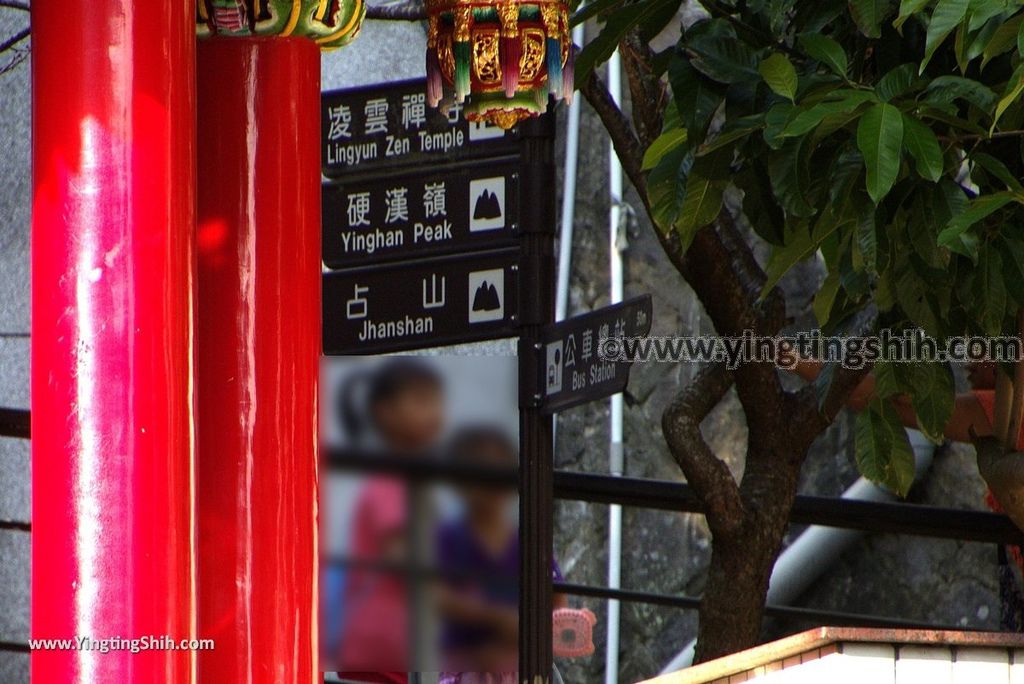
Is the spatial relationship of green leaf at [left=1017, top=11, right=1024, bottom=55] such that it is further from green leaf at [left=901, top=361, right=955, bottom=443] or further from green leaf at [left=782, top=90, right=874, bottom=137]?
green leaf at [left=901, top=361, right=955, bottom=443]

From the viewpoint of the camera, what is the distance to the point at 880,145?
358cm

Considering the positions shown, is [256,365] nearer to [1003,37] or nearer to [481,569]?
[481,569]

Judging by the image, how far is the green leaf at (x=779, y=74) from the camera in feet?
12.6

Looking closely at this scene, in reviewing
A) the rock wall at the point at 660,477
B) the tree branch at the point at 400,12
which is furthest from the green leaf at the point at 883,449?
the rock wall at the point at 660,477

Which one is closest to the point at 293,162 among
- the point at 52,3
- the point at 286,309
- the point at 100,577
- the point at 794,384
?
the point at 286,309

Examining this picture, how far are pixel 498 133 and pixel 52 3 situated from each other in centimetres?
222

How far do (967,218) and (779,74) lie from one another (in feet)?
1.73

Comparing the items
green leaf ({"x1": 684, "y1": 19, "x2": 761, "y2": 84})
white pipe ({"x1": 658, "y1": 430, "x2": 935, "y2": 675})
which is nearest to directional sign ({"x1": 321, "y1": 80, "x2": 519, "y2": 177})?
green leaf ({"x1": 684, "y1": 19, "x2": 761, "y2": 84})

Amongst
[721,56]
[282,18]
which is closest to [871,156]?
[721,56]

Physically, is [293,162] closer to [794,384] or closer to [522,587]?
[522,587]

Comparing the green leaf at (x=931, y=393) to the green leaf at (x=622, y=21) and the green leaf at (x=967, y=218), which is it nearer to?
the green leaf at (x=967, y=218)

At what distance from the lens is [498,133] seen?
518 cm

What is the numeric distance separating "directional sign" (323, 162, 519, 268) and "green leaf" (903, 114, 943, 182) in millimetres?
1618

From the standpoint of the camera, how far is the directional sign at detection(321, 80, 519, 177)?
17.3 feet
